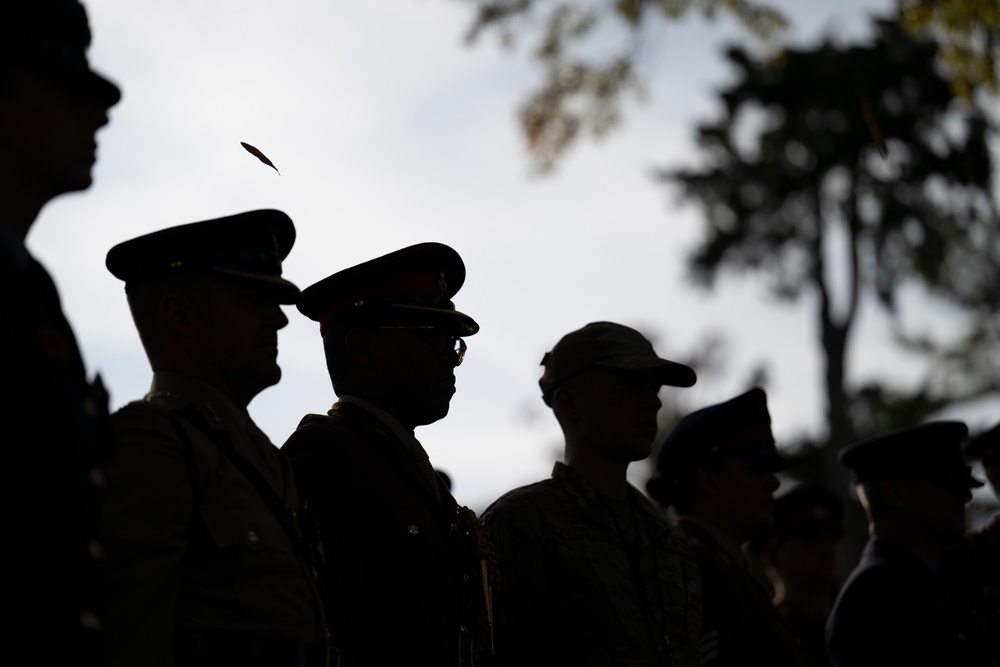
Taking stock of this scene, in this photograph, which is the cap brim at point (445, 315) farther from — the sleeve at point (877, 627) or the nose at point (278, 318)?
the sleeve at point (877, 627)

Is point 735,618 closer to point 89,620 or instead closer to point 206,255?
point 206,255

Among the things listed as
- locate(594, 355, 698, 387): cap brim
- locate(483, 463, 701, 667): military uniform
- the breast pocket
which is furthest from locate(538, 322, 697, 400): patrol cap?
the breast pocket

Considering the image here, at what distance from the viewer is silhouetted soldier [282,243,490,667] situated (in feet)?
12.6

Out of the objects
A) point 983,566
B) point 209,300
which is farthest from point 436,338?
point 983,566

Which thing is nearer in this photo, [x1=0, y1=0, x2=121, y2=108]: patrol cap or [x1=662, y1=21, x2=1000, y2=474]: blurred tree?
[x1=0, y1=0, x2=121, y2=108]: patrol cap

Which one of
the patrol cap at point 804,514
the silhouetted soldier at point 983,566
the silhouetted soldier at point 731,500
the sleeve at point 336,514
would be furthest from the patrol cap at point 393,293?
the patrol cap at point 804,514

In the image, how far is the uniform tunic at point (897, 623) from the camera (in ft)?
18.6

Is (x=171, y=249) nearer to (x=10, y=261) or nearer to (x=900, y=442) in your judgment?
(x=10, y=261)

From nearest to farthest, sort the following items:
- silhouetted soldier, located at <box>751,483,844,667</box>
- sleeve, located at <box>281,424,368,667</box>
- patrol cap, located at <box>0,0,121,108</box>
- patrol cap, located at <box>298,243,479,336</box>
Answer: patrol cap, located at <box>0,0,121,108</box>, sleeve, located at <box>281,424,368,667</box>, patrol cap, located at <box>298,243,479,336</box>, silhouetted soldier, located at <box>751,483,844,667</box>

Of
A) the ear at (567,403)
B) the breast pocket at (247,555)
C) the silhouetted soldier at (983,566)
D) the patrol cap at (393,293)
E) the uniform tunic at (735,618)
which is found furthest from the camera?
the silhouetted soldier at (983,566)

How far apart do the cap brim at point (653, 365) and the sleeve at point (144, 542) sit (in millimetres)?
2370

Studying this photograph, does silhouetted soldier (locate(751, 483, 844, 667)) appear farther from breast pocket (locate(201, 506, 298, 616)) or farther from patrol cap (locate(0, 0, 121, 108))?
patrol cap (locate(0, 0, 121, 108))

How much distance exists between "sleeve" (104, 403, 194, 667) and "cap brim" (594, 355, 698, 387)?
7.78 ft

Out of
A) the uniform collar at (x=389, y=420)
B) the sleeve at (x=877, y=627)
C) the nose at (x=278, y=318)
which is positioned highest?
the nose at (x=278, y=318)
